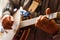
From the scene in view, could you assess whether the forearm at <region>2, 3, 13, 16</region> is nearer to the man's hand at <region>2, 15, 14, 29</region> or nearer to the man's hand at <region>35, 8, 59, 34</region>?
the man's hand at <region>2, 15, 14, 29</region>

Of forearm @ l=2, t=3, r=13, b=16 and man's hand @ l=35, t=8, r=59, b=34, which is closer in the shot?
man's hand @ l=35, t=8, r=59, b=34

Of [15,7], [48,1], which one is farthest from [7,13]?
[48,1]

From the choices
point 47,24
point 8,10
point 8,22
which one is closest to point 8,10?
point 8,10

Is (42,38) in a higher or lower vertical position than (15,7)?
lower

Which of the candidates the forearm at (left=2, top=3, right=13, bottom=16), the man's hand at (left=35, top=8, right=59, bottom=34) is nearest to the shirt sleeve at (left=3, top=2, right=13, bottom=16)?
the forearm at (left=2, top=3, right=13, bottom=16)

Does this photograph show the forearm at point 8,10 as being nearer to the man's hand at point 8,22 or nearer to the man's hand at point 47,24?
the man's hand at point 8,22

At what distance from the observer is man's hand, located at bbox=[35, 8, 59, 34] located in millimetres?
778

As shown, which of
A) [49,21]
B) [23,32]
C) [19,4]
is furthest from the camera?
[19,4]

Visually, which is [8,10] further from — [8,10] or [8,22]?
[8,22]

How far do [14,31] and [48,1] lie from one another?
0.24m

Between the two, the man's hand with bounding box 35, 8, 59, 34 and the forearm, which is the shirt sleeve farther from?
the man's hand with bounding box 35, 8, 59, 34

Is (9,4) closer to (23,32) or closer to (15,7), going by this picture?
(15,7)

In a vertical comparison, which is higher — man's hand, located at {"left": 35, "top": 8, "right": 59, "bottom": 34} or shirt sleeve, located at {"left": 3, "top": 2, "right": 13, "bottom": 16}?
shirt sleeve, located at {"left": 3, "top": 2, "right": 13, "bottom": 16}

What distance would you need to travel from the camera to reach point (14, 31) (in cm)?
89
